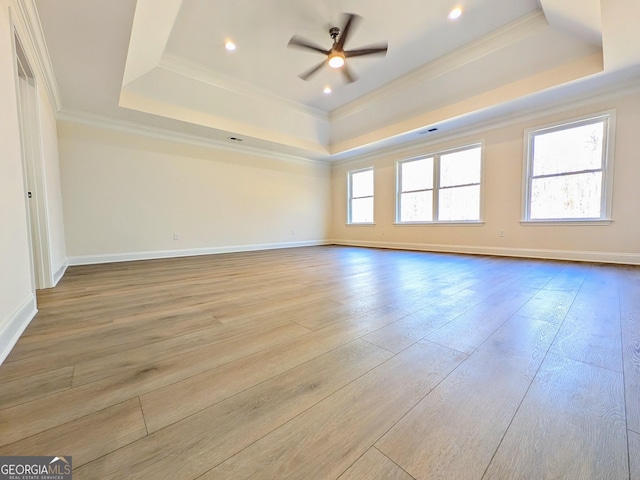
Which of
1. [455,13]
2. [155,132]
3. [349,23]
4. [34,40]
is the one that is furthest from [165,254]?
[455,13]

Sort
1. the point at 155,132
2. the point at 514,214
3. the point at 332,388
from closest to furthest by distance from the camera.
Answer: the point at 332,388 < the point at 514,214 < the point at 155,132

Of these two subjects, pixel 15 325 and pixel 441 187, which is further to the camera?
pixel 441 187

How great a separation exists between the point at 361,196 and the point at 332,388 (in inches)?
248

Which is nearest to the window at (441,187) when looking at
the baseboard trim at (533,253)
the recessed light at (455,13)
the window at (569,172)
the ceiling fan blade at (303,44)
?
the baseboard trim at (533,253)

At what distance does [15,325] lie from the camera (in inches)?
54.8

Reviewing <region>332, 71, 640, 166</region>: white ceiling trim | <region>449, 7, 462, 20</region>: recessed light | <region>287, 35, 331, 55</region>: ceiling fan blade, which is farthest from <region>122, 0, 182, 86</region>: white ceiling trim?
<region>332, 71, 640, 166</region>: white ceiling trim

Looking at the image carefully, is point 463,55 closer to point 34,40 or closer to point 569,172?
point 569,172

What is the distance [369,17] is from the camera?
3.15 m

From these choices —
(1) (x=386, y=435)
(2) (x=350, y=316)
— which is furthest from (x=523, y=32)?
(1) (x=386, y=435)

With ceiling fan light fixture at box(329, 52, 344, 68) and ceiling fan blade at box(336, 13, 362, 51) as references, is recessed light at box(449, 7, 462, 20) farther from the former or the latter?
ceiling fan light fixture at box(329, 52, 344, 68)

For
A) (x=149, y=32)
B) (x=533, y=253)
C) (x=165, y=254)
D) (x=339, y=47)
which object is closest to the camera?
(x=149, y=32)

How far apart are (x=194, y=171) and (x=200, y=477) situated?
5477 mm

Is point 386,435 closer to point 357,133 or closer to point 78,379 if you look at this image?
point 78,379

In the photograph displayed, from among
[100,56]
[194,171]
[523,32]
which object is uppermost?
[523,32]
